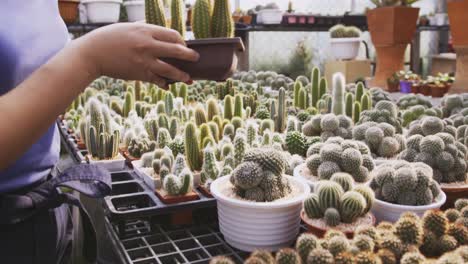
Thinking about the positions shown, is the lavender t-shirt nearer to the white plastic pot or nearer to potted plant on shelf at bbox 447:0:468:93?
potted plant on shelf at bbox 447:0:468:93

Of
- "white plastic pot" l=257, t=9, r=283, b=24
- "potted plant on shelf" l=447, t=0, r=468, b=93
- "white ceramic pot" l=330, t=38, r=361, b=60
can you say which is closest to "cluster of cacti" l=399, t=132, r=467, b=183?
"potted plant on shelf" l=447, t=0, r=468, b=93

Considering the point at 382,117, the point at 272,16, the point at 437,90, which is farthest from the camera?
the point at 272,16

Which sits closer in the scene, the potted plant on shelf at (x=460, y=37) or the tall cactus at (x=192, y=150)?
the tall cactus at (x=192, y=150)

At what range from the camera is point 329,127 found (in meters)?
2.14

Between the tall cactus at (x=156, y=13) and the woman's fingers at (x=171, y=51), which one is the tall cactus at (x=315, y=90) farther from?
the woman's fingers at (x=171, y=51)

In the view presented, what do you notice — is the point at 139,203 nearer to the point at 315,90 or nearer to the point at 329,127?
the point at 329,127

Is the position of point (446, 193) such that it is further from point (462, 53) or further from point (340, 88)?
point (462, 53)

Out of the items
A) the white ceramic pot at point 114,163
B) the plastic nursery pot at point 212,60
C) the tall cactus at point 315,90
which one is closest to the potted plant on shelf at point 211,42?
the plastic nursery pot at point 212,60

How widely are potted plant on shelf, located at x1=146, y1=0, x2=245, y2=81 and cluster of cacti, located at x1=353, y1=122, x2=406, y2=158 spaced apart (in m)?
0.85

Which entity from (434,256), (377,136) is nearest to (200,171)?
(377,136)

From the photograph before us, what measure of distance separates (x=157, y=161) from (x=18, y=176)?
0.74m

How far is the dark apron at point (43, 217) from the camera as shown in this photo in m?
1.18

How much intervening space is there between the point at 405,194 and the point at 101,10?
502 centimetres

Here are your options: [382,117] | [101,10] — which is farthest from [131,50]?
[101,10]
